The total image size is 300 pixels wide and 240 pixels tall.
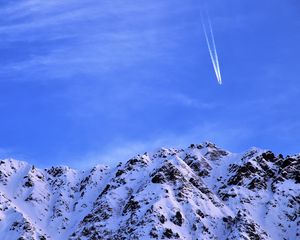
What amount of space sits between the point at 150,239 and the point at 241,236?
1163 inches

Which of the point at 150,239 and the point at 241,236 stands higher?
the point at 241,236

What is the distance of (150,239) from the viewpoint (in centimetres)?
19988

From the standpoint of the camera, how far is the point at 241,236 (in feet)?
650
